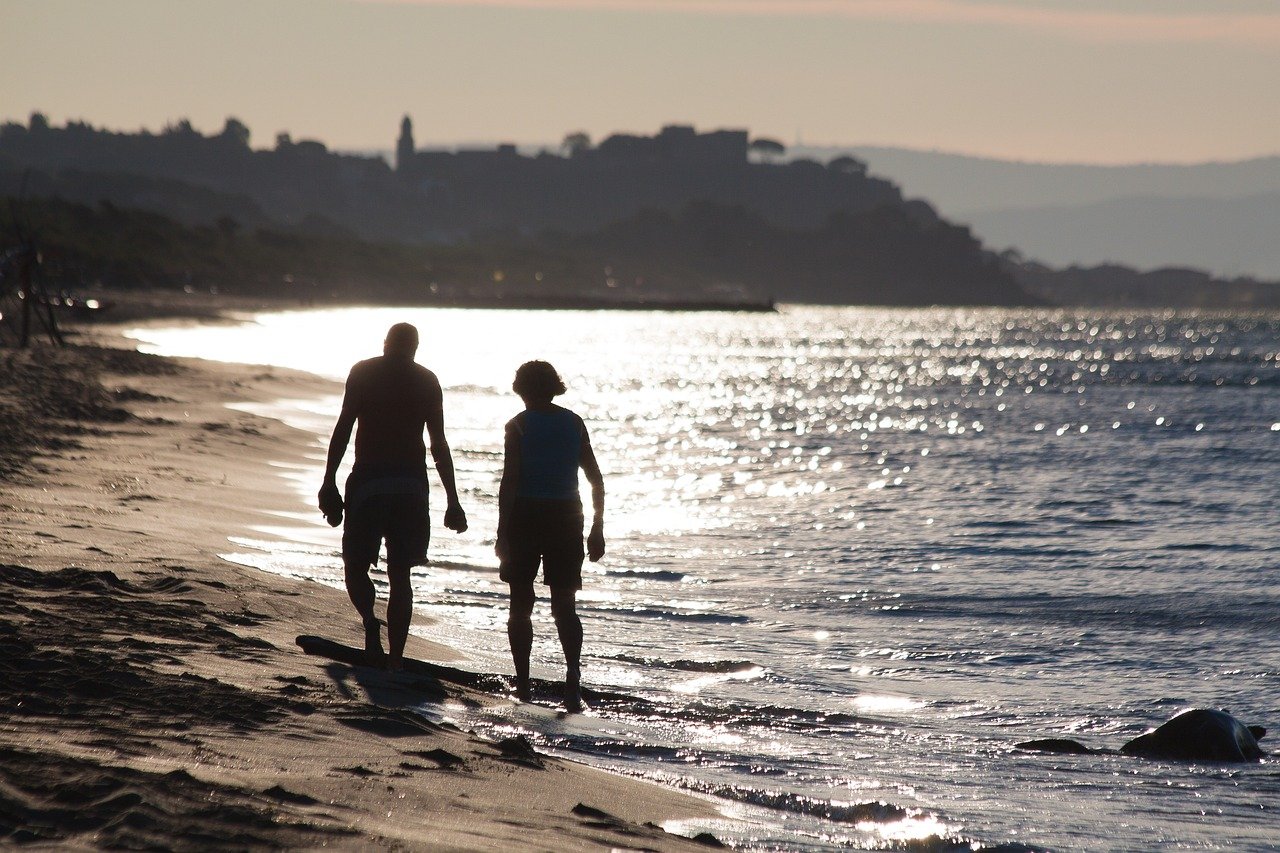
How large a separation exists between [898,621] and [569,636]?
16.2 ft

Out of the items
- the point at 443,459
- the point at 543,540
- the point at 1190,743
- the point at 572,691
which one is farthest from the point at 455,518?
the point at 1190,743

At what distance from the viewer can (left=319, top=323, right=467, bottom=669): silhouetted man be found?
734 centimetres

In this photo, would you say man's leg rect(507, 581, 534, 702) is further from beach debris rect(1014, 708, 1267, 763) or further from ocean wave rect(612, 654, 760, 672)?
beach debris rect(1014, 708, 1267, 763)

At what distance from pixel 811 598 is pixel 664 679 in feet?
13.9

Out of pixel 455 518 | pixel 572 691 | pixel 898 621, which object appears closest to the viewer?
pixel 455 518

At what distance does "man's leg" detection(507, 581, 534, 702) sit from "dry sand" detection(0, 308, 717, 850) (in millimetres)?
155

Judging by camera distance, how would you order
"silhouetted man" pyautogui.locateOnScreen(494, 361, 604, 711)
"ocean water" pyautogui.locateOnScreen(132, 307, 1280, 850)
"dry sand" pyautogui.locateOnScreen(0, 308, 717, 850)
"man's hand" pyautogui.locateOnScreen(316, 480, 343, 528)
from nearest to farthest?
1. "dry sand" pyautogui.locateOnScreen(0, 308, 717, 850)
2. "ocean water" pyautogui.locateOnScreen(132, 307, 1280, 850)
3. "man's hand" pyautogui.locateOnScreen(316, 480, 343, 528)
4. "silhouetted man" pyautogui.locateOnScreen(494, 361, 604, 711)

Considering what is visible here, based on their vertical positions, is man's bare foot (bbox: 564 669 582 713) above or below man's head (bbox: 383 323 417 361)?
below

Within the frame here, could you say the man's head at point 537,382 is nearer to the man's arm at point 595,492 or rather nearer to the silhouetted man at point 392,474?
the man's arm at point 595,492

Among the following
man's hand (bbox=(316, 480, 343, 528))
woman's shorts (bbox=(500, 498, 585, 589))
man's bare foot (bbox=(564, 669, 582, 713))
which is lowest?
man's bare foot (bbox=(564, 669, 582, 713))

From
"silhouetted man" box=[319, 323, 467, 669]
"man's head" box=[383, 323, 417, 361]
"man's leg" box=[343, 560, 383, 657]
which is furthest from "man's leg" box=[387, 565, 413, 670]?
"man's head" box=[383, 323, 417, 361]

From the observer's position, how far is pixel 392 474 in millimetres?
7348

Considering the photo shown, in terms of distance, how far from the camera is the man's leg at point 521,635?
7.59 meters

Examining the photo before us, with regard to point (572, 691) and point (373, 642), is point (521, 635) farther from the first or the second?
point (373, 642)
